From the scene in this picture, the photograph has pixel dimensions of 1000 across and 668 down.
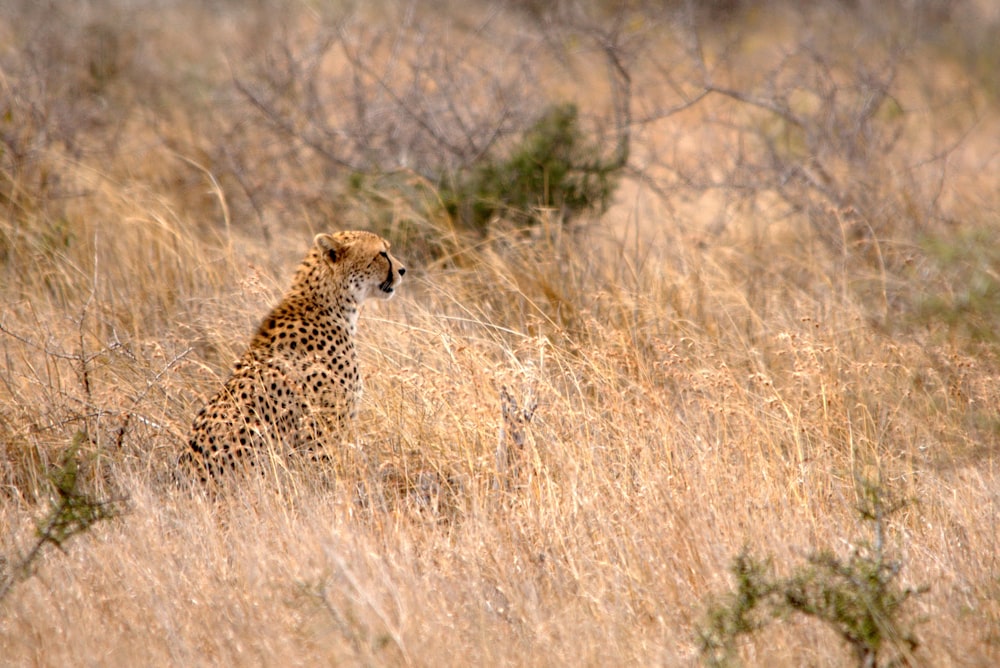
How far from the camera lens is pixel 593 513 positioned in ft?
11.4

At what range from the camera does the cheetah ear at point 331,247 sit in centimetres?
458

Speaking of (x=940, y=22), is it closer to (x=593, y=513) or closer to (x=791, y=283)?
(x=791, y=283)

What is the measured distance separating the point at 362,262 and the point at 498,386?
980 mm

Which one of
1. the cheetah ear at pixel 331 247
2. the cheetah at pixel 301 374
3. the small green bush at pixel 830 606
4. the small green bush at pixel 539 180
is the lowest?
the cheetah at pixel 301 374

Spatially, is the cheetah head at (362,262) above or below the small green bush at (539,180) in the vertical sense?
below

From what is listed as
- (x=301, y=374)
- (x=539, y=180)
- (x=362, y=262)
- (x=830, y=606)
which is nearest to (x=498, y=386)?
(x=301, y=374)

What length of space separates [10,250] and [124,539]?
310 centimetres

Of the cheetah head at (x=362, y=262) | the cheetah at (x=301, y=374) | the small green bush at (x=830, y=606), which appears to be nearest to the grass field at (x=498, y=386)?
the small green bush at (x=830, y=606)

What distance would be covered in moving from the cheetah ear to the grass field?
0.43 metres

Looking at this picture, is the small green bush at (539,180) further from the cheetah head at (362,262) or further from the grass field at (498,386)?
the cheetah head at (362,262)

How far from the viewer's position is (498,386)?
401 cm

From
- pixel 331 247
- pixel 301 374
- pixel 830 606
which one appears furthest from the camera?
pixel 331 247

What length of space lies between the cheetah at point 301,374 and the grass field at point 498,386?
0.17 metres

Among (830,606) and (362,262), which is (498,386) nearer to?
(362,262)
